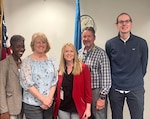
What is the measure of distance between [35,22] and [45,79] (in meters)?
1.75

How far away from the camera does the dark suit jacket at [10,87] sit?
2414 mm

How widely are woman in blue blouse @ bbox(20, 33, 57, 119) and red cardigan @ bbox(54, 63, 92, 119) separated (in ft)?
0.32

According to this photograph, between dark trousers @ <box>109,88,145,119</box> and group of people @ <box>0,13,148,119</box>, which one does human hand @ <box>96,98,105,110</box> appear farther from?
dark trousers @ <box>109,88,145,119</box>

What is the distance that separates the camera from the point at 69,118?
8.50 ft

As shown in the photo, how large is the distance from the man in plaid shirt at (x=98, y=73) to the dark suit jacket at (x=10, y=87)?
2.86ft

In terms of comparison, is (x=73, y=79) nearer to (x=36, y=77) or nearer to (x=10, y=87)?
(x=36, y=77)

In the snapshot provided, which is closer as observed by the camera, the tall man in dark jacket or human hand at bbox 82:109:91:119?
human hand at bbox 82:109:91:119

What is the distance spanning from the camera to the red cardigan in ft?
8.33

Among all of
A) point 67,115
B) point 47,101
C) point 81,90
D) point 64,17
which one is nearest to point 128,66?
point 81,90

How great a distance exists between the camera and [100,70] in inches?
110

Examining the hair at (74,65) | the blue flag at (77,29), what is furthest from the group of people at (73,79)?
the blue flag at (77,29)

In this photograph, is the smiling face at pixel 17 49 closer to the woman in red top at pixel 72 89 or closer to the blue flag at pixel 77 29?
the woman in red top at pixel 72 89

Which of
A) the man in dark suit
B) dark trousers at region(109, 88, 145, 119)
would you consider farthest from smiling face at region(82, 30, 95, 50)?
the man in dark suit

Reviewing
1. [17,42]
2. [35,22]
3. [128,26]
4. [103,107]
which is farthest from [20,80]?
[35,22]
